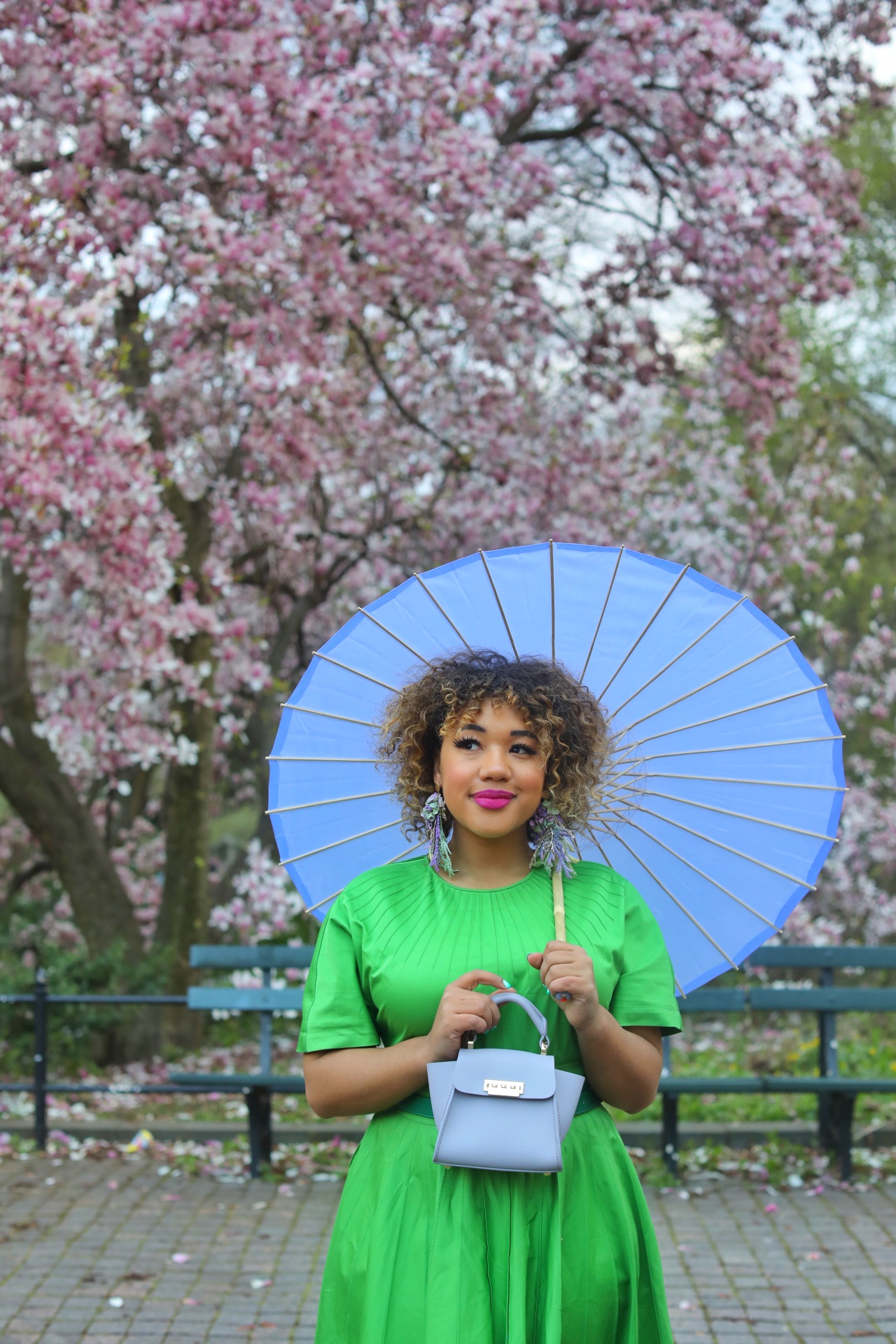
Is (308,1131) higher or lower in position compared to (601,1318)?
lower

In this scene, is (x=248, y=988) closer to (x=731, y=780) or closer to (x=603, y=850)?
(x=603, y=850)

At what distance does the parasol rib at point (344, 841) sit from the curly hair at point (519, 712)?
145mm

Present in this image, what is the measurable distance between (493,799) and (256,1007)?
369cm

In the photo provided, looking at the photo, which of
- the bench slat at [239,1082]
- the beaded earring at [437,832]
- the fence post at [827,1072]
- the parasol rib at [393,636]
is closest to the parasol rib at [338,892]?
the beaded earring at [437,832]

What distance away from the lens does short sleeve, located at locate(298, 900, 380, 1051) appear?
6.86 feet

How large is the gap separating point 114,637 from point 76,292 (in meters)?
1.67

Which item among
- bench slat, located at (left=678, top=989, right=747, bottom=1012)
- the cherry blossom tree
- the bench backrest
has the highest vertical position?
the cherry blossom tree

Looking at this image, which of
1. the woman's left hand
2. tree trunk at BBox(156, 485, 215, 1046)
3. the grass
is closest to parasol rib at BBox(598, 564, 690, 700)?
the woman's left hand

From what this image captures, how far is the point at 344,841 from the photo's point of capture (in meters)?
2.49

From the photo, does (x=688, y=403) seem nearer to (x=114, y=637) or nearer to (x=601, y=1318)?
(x=114, y=637)

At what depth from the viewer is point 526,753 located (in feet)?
7.26

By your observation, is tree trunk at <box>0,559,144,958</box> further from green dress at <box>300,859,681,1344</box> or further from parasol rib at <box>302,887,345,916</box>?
green dress at <box>300,859,681,1344</box>

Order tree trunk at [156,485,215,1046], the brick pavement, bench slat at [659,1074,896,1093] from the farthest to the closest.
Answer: tree trunk at [156,485,215,1046], bench slat at [659,1074,896,1093], the brick pavement

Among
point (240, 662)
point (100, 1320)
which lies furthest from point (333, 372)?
point (100, 1320)
